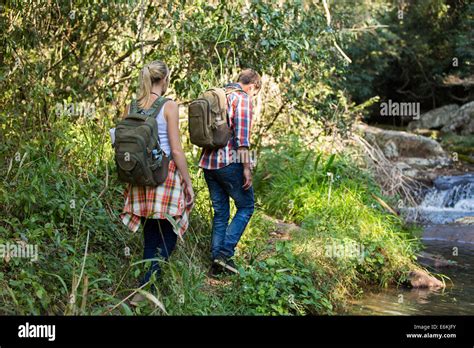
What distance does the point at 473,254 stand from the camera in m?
10.3

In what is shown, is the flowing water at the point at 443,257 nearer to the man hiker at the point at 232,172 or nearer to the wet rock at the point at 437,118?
the man hiker at the point at 232,172

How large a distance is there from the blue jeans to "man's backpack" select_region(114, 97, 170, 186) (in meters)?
1.26

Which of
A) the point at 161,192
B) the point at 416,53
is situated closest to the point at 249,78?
the point at 161,192

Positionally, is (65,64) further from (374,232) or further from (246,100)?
(374,232)

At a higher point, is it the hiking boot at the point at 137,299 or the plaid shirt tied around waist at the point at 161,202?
the plaid shirt tied around waist at the point at 161,202

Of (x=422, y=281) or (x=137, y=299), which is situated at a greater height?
(x=137, y=299)

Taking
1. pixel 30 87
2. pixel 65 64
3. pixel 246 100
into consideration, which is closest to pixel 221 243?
pixel 246 100

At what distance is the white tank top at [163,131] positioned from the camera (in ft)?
16.8

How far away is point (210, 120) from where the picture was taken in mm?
5988

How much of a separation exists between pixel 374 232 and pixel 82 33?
14.0 feet

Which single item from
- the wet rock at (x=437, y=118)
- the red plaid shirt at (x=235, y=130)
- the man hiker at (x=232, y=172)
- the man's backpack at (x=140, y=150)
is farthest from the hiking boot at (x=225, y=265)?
the wet rock at (x=437, y=118)

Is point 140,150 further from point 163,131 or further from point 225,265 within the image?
point 225,265

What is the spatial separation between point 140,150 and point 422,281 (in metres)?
4.39

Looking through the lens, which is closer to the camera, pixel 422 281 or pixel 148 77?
pixel 148 77
